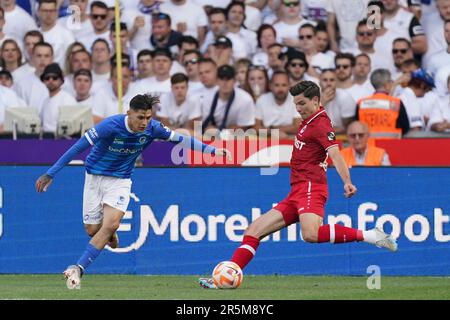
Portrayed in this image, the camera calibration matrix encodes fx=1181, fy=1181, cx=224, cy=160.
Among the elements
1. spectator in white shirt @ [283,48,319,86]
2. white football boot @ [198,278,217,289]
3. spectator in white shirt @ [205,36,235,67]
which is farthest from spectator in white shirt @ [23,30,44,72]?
white football boot @ [198,278,217,289]

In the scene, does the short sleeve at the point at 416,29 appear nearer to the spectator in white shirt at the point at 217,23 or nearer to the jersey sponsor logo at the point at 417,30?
the jersey sponsor logo at the point at 417,30

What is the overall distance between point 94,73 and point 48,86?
34.6 inches

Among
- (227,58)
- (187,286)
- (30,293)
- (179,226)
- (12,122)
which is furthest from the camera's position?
(227,58)

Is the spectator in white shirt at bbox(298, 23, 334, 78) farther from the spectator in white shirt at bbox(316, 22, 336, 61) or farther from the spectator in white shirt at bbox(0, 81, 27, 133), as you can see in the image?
the spectator in white shirt at bbox(0, 81, 27, 133)

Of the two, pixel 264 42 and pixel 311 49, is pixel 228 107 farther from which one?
pixel 311 49

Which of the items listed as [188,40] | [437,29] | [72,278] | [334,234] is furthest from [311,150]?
[188,40]

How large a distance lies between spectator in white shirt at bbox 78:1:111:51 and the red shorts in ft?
26.0

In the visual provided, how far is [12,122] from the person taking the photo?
1705 cm

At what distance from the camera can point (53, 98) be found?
17.7m

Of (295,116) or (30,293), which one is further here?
(295,116)

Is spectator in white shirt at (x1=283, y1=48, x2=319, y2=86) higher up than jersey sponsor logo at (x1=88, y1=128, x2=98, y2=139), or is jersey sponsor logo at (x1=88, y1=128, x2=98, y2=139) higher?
spectator in white shirt at (x1=283, y1=48, x2=319, y2=86)

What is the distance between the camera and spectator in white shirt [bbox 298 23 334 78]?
1808cm

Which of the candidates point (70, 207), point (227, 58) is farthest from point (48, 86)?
point (70, 207)

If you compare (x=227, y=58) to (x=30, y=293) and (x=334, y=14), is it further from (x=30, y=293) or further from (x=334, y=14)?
(x=30, y=293)
